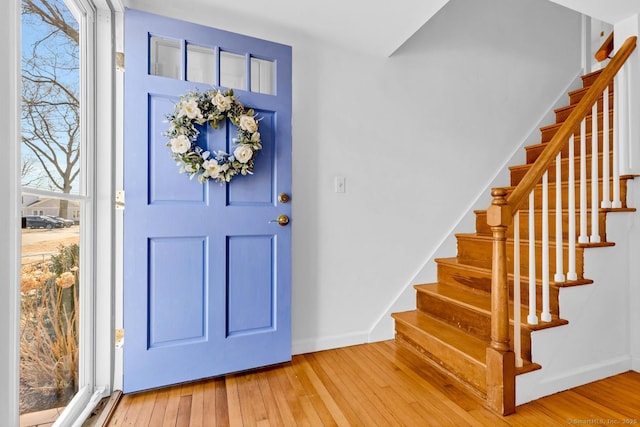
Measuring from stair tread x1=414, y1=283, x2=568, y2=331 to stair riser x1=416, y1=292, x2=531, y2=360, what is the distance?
30mm

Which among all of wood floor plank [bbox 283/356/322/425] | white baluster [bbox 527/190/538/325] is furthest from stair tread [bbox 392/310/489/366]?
wood floor plank [bbox 283/356/322/425]

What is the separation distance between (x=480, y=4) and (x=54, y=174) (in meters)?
3.30

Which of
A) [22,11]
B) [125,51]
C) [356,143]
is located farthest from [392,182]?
[22,11]

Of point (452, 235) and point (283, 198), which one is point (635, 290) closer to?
point (452, 235)

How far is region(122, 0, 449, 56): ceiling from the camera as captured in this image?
1.84m

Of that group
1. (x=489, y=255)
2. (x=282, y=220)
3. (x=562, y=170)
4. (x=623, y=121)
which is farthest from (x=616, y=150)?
(x=282, y=220)

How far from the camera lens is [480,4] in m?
2.74

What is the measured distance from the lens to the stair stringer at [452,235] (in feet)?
7.86

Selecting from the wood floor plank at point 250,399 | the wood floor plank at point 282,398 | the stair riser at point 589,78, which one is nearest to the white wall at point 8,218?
the wood floor plank at point 250,399

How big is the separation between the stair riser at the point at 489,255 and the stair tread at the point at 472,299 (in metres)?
0.23

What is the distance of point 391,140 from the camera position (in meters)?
2.43

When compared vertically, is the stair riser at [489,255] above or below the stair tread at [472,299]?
above

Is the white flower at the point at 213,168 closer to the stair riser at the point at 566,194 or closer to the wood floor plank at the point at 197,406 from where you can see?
the wood floor plank at the point at 197,406

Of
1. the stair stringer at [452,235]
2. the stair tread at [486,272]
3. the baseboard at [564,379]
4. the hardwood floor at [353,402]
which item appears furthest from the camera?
the stair stringer at [452,235]
